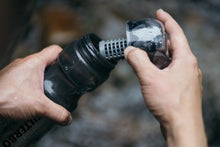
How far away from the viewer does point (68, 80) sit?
672mm

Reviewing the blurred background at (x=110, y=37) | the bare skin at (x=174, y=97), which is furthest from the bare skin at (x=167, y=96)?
the blurred background at (x=110, y=37)

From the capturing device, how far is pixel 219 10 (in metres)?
1.08

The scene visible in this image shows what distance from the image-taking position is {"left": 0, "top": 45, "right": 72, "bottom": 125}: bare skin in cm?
66

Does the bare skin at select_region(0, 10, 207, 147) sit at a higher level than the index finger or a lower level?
lower

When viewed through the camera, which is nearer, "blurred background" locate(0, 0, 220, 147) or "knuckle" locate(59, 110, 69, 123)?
"knuckle" locate(59, 110, 69, 123)

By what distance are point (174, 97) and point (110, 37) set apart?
0.58 meters

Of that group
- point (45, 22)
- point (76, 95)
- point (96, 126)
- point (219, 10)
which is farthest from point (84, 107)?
point (219, 10)

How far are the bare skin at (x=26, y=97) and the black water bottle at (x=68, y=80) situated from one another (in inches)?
1.2

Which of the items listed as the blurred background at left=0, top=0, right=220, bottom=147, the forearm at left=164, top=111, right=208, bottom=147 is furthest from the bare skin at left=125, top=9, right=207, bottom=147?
the blurred background at left=0, top=0, right=220, bottom=147

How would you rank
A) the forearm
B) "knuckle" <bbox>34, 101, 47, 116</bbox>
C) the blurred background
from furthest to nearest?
the blurred background
"knuckle" <bbox>34, 101, 47, 116</bbox>
the forearm

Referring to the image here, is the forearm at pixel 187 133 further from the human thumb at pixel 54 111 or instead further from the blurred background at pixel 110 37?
the blurred background at pixel 110 37

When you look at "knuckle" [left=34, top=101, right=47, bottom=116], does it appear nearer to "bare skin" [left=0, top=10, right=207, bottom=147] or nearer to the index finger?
"bare skin" [left=0, top=10, right=207, bottom=147]

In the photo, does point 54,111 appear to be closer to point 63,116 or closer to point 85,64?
point 63,116

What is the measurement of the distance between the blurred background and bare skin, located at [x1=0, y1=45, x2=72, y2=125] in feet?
1.06
